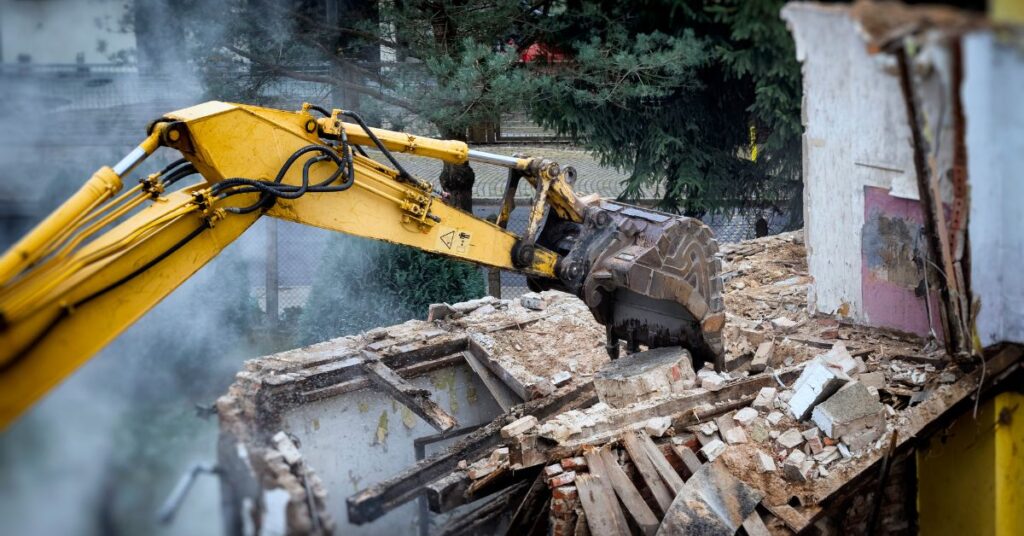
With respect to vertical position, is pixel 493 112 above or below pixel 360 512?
above

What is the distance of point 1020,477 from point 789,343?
7.31ft

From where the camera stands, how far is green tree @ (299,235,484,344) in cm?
1041

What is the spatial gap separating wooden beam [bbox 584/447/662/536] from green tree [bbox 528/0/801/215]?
410cm

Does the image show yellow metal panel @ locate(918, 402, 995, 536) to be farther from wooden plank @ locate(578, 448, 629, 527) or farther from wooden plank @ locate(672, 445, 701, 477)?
wooden plank @ locate(578, 448, 629, 527)

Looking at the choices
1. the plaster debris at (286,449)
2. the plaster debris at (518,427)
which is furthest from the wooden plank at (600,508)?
the plaster debris at (286,449)

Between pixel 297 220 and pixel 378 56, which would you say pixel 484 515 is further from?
pixel 378 56

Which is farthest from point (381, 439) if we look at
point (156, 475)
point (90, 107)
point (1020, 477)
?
point (1020, 477)

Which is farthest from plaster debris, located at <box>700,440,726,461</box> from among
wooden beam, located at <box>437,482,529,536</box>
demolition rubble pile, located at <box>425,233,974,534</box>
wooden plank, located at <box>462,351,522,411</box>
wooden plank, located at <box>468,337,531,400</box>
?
wooden plank, located at <box>462,351,522,411</box>

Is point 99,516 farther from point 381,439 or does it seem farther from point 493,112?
point 493,112

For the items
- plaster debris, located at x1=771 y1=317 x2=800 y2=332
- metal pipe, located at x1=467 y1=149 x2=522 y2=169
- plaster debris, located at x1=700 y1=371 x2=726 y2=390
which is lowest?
plaster debris, located at x1=771 y1=317 x2=800 y2=332

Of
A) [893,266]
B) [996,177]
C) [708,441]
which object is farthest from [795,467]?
[893,266]

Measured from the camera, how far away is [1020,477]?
18.9 ft

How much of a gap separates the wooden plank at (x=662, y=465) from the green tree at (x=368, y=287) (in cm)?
489

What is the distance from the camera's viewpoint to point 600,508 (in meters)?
5.56
